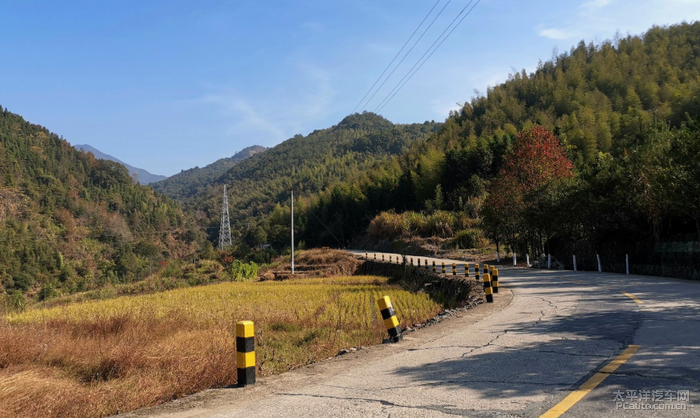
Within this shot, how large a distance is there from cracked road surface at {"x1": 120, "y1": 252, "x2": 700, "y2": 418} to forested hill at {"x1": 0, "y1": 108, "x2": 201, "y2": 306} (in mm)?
56396

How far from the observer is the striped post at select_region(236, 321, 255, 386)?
5336 mm

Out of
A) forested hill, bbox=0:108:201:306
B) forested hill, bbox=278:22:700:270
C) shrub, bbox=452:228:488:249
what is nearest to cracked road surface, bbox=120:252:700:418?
forested hill, bbox=278:22:700:270

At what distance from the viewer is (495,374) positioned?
505 cm

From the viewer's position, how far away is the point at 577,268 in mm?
24969

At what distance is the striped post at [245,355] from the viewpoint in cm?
534

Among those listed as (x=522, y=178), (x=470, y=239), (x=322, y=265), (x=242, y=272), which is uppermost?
(x=522, y=178)

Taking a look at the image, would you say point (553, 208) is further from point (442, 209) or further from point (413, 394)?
point (442, 209)

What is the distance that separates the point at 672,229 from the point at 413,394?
19797 millimetres

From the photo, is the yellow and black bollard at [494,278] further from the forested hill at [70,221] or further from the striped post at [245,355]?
the forested hill at [70,221]

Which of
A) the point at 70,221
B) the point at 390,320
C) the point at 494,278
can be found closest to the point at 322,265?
the point at 494,278

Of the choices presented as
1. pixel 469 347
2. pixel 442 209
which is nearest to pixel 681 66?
pixel 442 209

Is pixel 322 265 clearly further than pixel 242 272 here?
No

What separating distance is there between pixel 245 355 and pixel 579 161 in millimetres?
50200

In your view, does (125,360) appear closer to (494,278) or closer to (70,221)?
(494,278)
